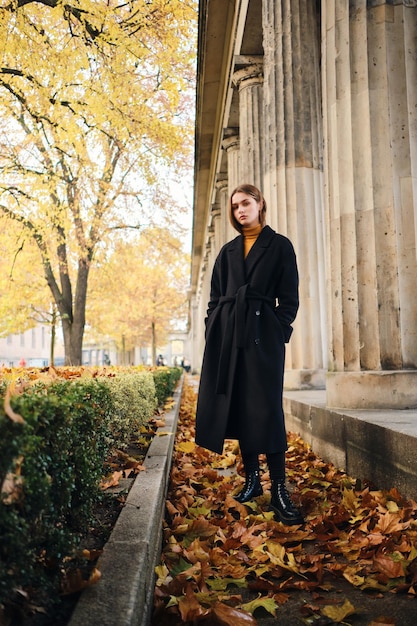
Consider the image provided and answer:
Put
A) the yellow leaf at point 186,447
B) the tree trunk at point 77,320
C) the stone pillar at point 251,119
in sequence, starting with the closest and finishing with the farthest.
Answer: the yellow leaf at point 186,447 → the stone pillar at point 251,119 → the tree trunk at point 77,320

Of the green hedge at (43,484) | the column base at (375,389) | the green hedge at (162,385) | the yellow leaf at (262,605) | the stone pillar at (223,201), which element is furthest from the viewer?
the stone pillar at (223,201)

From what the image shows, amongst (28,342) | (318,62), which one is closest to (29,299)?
(318,62)

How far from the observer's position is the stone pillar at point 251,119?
10.4 m

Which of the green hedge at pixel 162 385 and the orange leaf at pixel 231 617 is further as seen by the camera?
the green hedge at pixel 162 385

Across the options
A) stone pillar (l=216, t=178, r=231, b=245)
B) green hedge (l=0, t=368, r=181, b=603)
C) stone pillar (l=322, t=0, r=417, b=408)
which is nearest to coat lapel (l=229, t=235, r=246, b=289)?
stone pillar (l=322, t=0, r=417, b=408)

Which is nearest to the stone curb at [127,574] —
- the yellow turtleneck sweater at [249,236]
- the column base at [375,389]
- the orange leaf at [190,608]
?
the orange leaf at [190,608]

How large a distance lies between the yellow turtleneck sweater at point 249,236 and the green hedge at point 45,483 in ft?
5.93

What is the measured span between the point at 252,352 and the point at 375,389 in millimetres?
1439

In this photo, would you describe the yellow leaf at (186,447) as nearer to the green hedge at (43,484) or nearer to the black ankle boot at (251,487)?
the black ankle boot at (251,487)

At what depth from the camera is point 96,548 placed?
223cm

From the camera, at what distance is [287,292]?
3736 mm

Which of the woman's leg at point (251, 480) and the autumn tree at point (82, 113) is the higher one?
the autumn tree at point (82, 113)

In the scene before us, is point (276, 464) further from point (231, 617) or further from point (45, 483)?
point (45, 483)

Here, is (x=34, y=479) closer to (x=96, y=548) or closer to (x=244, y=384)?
(x=96, y=548)
